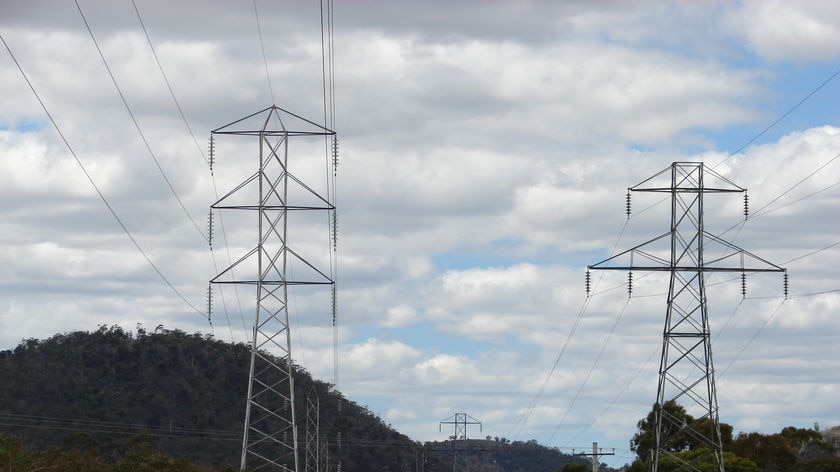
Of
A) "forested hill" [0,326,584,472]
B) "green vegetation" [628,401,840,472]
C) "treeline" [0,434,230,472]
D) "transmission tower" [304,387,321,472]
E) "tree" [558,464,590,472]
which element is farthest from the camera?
"forested hill" [0,326,584,472]

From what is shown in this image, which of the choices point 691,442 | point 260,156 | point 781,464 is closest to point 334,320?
point 260,156

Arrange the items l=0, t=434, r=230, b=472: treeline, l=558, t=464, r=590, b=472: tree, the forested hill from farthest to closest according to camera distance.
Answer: the forested hill, l=558, t=464, r=590, b=472: tree, l=0, t=434, r=230, b=472: treeline

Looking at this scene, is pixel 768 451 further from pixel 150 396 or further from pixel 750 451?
pixel 150 396

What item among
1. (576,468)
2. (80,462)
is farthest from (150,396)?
(80,462)

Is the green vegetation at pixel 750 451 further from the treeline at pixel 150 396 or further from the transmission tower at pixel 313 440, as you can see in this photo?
the treeline at pixel 150 396

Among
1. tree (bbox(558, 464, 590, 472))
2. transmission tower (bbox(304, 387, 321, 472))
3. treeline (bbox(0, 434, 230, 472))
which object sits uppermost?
transmission tower (bbox(304, 387, 321, 472))

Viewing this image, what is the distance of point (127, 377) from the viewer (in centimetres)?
16725

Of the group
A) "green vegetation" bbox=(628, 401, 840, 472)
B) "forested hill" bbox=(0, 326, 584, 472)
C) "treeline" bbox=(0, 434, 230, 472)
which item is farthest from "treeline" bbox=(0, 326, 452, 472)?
"treeline" bbox=(0, 434, 230, 472)

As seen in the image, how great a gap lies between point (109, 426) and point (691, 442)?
57.3 m

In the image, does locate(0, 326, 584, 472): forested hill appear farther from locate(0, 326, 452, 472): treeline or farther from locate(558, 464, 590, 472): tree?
locate(558, 464, 590, 472): tree

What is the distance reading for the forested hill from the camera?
493 feet

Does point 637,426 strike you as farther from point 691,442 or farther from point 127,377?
point 127,377

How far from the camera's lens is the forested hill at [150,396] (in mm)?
150125

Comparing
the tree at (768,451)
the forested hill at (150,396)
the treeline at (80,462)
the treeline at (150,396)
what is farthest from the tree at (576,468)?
the treeline at (80,462)
